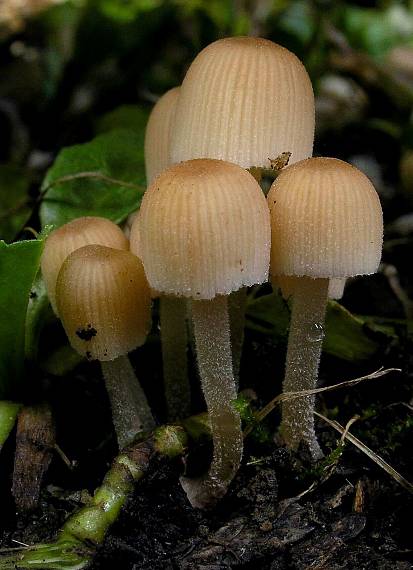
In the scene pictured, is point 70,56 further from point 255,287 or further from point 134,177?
point 255,287

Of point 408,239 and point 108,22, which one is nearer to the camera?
point 408,239

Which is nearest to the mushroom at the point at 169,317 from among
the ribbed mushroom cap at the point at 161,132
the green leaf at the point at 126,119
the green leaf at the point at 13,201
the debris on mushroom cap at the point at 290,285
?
the ribbed mushroom cap at the point at 161,132

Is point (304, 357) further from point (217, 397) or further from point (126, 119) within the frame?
point (126, 119)

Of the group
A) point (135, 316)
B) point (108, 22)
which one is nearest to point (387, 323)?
point (135, 316)

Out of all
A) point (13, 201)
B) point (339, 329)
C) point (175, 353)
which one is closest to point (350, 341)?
point (339, 329)

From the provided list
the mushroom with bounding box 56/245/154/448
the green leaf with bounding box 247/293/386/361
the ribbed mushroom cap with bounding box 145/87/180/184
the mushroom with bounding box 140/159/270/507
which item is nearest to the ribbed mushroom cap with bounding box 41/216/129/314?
the mushroom with bounding box 56/245/154/448
